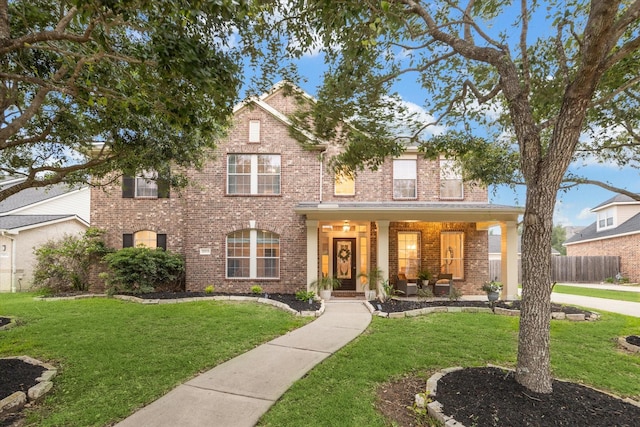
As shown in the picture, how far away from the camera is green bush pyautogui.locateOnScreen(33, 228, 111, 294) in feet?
43.3

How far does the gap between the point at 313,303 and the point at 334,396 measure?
20.8 ft

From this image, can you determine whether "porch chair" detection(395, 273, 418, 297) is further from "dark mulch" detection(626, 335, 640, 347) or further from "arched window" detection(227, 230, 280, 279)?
"dark mulch" detection(626, 335, 640, 347)

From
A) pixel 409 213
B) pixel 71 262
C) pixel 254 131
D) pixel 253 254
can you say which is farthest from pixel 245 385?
pixel 71 262

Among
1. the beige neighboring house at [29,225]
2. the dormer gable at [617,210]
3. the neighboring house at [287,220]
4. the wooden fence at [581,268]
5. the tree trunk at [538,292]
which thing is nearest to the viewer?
the tree trunk at [538,292]

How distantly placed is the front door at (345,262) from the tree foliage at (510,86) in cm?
646

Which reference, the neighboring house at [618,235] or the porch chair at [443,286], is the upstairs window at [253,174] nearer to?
the porch chair at [443,286]

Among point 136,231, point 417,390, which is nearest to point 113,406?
point 417,390

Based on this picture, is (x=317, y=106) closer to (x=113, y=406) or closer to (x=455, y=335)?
(x=113, y=406)

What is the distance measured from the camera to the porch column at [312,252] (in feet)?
38.0

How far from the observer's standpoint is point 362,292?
43.2 ft

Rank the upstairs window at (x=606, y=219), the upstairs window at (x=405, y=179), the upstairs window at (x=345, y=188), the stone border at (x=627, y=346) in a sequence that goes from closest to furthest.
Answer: the stone border at (x=627, y=346)
the upstairs window at (x=345, y=188)
the upstairs window at (x=405, y=179)
the upstairs window at (x=606, y=219)

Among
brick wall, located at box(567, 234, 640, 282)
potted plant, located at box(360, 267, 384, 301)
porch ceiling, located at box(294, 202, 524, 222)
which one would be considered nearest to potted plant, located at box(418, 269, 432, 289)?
potted plant, located at box(360, 267, 384, 301)

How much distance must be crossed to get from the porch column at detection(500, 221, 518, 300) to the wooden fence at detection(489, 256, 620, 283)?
36.7 ft

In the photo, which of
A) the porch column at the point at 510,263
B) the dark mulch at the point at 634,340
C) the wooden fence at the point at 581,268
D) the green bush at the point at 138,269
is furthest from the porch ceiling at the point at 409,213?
the wooden fence at the point at 581,268
